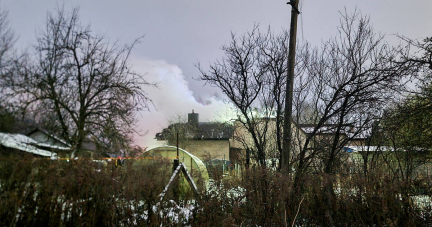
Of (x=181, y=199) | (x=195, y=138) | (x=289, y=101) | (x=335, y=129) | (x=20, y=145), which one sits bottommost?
(x=181, y=199)

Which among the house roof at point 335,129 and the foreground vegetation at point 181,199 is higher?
the house roof at point 335,129

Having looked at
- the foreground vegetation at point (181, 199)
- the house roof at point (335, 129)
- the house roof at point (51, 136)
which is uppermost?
the house roof at point (335, 129)

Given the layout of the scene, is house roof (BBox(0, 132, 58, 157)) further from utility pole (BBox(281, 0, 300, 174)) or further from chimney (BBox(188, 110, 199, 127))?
chimney (BBox(188, 110, 199, 127))

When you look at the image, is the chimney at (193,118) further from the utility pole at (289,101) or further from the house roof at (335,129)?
the utility pole at (289,101)

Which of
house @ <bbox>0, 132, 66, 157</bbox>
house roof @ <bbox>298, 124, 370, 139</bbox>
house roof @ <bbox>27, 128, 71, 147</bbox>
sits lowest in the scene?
house @ <bbox>0, 132, 66, 157</bbox>

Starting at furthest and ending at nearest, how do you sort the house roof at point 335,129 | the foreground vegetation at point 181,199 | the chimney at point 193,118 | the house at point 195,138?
the chimney at point 193,118, the house at point 195,138, the house roof at point 335,129, the foreground vegetation at point 181,199

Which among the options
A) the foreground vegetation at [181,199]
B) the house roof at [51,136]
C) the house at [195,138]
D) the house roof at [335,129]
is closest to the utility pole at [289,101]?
the house roof at [335,129]

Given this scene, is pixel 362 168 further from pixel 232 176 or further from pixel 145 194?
pixel 145 194

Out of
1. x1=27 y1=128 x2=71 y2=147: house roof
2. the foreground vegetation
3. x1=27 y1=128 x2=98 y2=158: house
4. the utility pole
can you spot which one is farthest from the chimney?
x1=27 y1=128 x2=71 y2=147: house roof

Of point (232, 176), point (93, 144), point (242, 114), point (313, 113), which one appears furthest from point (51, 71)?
point (313, 113)

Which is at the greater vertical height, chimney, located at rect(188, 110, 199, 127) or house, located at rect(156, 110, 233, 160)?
chimney, located at rect(188, 110, 199, 127)

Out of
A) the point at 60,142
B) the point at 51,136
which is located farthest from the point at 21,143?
Result: the point at 60,142

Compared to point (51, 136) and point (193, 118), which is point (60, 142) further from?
point (193, 118)

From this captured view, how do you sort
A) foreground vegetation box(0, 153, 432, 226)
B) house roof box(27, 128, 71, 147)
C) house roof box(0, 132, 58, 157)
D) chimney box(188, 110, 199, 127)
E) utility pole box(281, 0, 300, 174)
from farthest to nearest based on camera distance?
chimney box(188, 110, 199, 127)
utility pole box(281, 0, 300, 174)
foreground vegetation box(0, 153, 432, 226)
house roof box(27, 128, 71, 147)
house roof box(0, 132, 58, 157)
